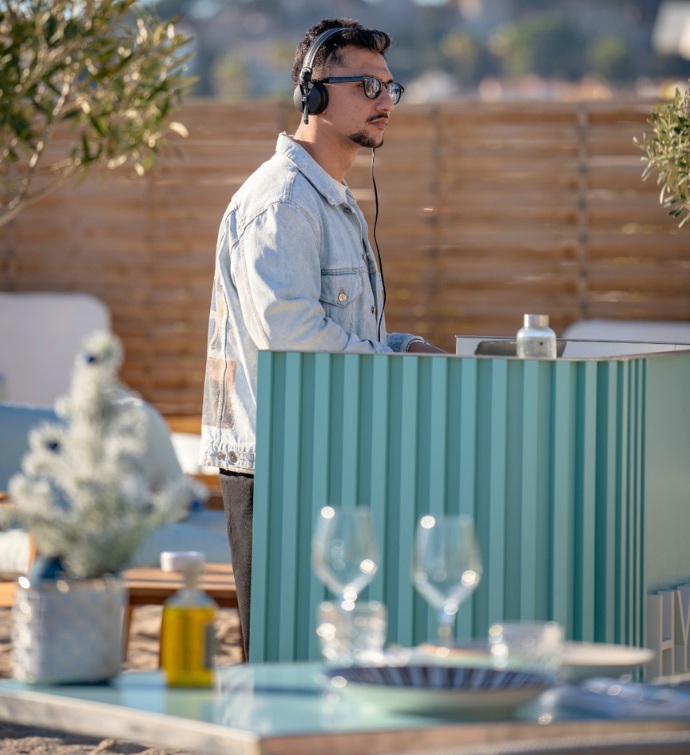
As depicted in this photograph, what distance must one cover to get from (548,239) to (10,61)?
4.23 meters

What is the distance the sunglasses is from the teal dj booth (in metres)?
0.69

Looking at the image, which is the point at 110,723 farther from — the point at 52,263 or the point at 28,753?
the point at 52,263

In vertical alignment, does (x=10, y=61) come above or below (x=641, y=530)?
above

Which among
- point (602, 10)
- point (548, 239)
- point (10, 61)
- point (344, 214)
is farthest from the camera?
point (602, 10)

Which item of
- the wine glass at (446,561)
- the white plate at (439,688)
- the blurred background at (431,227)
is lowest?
the white plate at (439,688)

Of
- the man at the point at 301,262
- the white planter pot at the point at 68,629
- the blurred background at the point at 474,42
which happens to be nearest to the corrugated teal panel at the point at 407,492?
the man at the point at 301,262

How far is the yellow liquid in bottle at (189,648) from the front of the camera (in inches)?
68.5

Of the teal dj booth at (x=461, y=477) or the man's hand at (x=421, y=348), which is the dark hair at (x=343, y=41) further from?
the teal dj booth at (x=461, y=477)

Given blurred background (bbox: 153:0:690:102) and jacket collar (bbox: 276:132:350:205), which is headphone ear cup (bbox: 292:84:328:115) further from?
blurred background (bbox: 153:0:690:102)

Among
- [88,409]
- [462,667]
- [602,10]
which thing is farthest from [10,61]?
[602,10]

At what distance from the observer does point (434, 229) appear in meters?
8.38

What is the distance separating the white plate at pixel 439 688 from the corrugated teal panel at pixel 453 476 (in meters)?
0.87

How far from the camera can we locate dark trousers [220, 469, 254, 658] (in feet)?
9.29

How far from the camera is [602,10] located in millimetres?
83938
